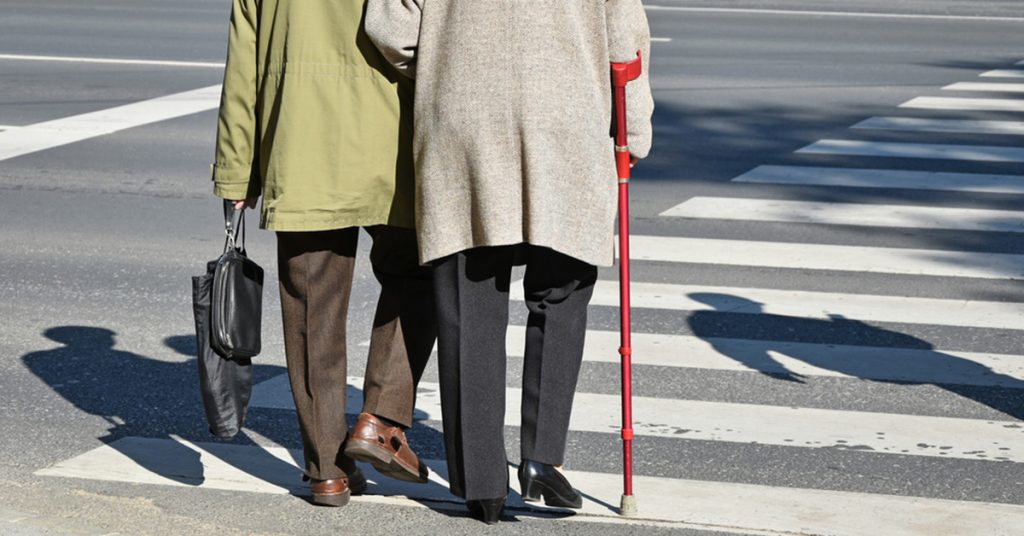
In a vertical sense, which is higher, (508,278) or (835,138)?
(508,278)

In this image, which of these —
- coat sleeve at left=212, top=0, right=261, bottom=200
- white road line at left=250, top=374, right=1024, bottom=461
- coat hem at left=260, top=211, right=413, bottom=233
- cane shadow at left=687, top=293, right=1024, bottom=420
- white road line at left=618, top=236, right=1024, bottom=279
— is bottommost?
white road line at left=618, top=236, right=1024, bottom=279

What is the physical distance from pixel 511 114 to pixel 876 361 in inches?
107

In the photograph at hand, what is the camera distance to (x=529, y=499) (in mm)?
4453

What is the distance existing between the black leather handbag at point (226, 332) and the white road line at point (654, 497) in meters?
0.34

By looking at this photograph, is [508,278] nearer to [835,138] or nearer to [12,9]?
[835,138]

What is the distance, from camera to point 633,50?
429cm

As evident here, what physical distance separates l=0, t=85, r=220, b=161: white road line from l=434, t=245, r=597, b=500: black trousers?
7.66 m

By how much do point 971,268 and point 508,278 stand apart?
169 inches

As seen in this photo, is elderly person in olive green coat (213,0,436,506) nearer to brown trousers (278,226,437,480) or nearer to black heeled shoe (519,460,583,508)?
brown trousers (278,226,437,480)

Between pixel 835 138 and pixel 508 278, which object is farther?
pixel 835 138

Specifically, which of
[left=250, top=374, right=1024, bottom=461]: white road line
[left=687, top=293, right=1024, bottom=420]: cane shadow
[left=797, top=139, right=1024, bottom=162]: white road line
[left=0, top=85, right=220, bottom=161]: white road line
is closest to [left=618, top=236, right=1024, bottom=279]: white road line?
[left=687, top=293, right=1024, bottom=420]: cane shadow

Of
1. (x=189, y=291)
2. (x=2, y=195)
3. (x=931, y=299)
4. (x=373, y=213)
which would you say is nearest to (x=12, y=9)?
(x=2, y=195)

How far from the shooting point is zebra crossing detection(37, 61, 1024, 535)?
4.67m

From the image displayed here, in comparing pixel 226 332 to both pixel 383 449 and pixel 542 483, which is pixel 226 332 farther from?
pixel 542 483
